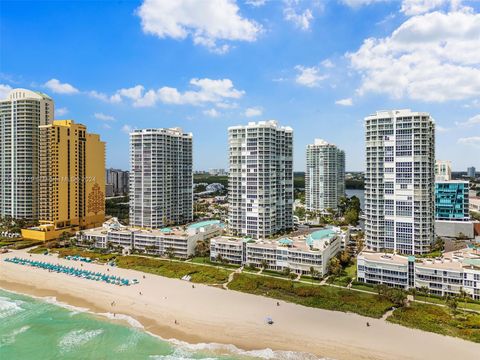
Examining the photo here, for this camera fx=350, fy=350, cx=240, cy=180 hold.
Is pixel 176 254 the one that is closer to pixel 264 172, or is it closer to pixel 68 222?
pixel 264 172

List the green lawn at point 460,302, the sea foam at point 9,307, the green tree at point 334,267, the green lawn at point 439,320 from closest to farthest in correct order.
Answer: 1. the green lawn at point 439,320
2. the green lawn at point 460,302
3. the sea foam at point 9,307
4. the green tree at point 334,267

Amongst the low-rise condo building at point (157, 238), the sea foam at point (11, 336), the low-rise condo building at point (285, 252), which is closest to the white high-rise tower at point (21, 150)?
the low-rise condo building at point (157, 238)

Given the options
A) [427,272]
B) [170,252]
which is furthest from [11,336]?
[427,272]

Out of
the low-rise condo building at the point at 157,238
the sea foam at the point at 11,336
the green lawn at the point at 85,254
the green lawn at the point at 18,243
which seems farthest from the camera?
the green lawn at the point at 18,243

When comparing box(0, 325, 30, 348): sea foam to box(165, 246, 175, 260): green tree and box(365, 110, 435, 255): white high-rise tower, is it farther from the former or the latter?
box(365, 110, 435, 255): white high-rise tower

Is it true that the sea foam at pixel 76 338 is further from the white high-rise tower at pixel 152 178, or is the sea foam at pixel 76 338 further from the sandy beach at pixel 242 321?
the white high-rise tower at pixel 152 178

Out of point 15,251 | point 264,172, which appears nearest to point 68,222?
point 15,251
